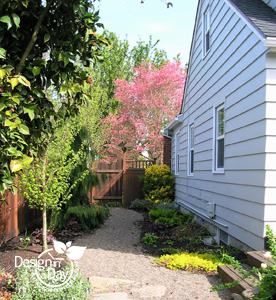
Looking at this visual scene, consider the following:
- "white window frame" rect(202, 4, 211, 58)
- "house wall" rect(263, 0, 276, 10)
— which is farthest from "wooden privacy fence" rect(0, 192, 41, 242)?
"house wall" rect(263, 0, 276, 10)

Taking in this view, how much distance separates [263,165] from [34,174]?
12.0ft

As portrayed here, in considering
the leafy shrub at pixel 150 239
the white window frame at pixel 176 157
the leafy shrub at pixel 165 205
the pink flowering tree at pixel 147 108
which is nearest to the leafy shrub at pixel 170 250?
the leafy shrub at pixel 150 239

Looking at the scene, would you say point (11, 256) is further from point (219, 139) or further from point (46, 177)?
point (219, 139)

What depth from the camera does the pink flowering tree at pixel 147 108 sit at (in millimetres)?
16453

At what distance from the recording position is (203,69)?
7.47 metres

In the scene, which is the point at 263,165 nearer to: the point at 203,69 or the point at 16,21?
the point at 16,21

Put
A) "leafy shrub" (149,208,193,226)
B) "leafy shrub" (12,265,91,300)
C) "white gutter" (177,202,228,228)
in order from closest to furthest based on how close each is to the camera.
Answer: "leafy shrub" (12,265,91,300)
"white gutter" (177,202,228,228)
"leafy shrub" (149,208,193,226)

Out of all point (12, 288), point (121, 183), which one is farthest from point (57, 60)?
point (121, 183)

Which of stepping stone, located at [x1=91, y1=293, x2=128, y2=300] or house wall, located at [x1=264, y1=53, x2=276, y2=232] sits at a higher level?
house wall, located at [x1=264, y1=53, x2=276, y2=232]

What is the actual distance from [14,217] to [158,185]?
615cm

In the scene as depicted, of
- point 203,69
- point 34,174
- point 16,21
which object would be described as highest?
point 203,69

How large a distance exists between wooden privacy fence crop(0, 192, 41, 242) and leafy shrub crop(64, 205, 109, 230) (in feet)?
2.93

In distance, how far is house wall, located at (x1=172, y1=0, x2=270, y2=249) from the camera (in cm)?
427

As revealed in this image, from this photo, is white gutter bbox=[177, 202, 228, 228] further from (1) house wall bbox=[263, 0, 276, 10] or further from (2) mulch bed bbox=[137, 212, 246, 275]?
(1) house wall bbox=[263, 0, 276, 10]
